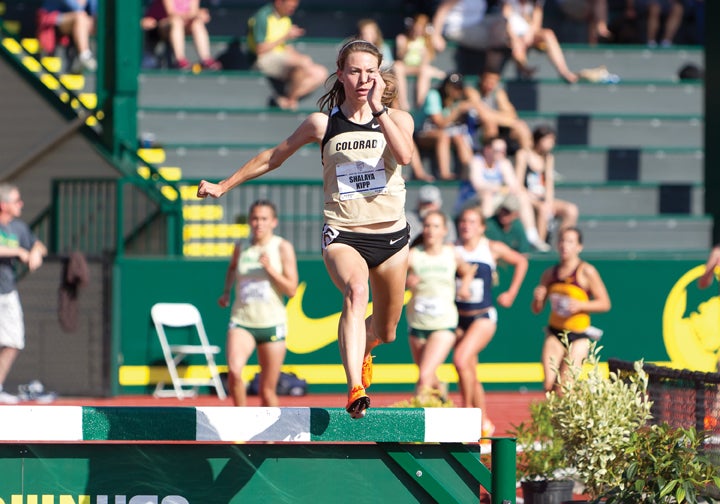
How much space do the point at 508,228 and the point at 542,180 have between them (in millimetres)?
1742

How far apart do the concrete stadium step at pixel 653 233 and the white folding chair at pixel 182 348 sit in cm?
609

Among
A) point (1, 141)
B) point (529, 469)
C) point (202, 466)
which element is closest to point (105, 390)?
point (1, 141)

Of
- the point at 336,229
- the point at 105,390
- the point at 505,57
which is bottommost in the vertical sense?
the point at 105,390

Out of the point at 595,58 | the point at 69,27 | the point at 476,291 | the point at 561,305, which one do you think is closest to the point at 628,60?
the point at 595,58

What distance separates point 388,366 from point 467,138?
385 centimetres

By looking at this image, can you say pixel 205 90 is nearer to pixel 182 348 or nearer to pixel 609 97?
pixel 182 348

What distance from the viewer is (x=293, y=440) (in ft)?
19.2

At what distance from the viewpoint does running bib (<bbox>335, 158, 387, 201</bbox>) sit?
6852 millimetres

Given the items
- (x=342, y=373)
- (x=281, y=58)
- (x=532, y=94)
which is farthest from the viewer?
(x=532, y=94)

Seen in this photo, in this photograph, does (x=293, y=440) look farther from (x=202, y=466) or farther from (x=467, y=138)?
(x=467, y=138)

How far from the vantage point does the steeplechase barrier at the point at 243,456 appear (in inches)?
226

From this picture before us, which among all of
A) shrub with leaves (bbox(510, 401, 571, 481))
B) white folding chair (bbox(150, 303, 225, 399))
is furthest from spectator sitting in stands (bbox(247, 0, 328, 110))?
shrub with leaves (bbox(510, 401, 571, 481))

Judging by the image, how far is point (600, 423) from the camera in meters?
6.93

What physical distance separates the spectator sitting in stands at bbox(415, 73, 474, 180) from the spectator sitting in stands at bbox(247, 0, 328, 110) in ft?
5.77
